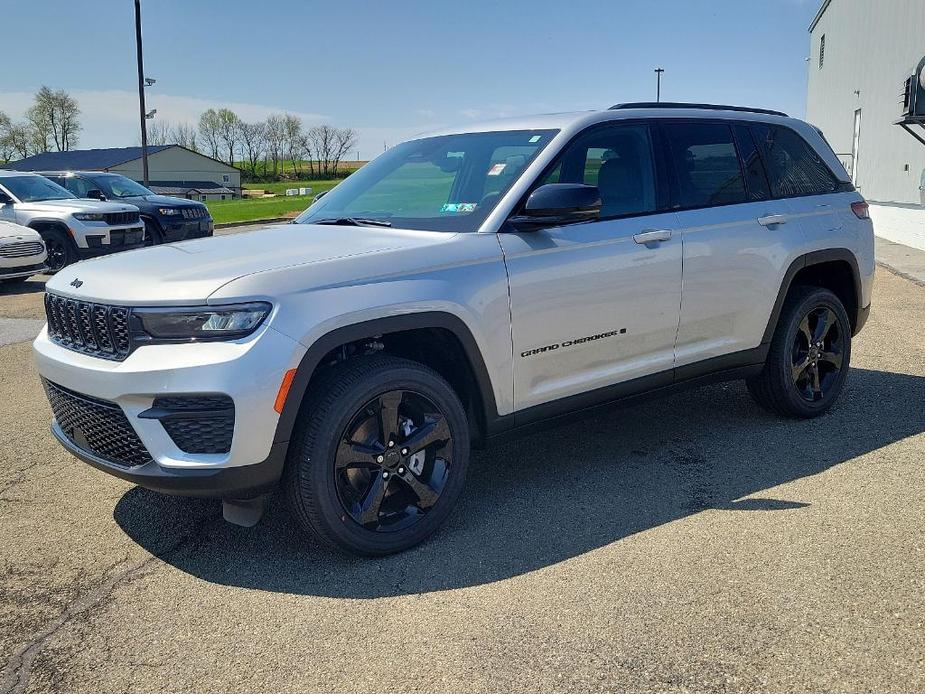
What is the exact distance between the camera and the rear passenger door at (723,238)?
4.65m

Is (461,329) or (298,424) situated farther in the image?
(461,329)

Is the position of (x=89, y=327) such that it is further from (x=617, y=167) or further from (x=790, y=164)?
(x=790, y=164)

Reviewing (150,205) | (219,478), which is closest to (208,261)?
(219,478)

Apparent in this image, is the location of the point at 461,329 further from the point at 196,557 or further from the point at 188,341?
the point at 196,557

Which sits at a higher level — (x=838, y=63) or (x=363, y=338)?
(x=838, y=63)

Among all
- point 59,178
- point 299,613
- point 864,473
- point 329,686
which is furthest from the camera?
point 59,178

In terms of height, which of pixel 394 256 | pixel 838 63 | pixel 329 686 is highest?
pixel 838 63

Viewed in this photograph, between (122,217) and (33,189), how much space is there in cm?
173

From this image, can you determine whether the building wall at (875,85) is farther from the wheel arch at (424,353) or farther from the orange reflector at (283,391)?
the orange reflector at (283,391)

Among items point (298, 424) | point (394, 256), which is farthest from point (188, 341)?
point (394, 256)

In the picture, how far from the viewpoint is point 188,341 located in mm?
3275

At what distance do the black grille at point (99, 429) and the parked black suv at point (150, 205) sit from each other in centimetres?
1461

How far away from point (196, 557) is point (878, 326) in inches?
284

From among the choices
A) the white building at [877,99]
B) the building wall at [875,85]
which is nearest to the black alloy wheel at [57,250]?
the white building at [877,99]
